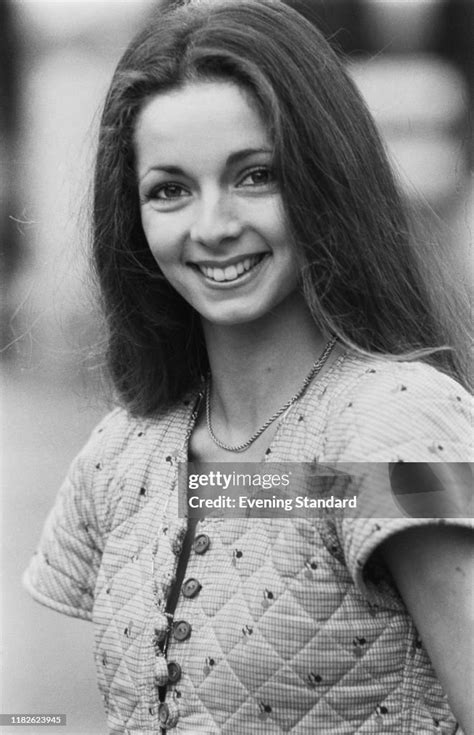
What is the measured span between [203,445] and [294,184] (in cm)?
37

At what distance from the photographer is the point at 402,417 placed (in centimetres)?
107

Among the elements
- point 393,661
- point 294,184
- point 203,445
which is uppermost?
point 294,184

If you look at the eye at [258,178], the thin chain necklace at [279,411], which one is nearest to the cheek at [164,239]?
the eye at [258,178]

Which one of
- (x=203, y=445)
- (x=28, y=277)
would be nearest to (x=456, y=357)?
(x=203, y=445)

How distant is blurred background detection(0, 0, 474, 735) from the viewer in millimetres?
1636

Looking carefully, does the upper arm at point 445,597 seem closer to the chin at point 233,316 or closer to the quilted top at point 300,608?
the quilted top at point 300,608

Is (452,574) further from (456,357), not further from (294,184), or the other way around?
(294,184)

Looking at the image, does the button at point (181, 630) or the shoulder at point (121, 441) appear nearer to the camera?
the button at point (181, 630)

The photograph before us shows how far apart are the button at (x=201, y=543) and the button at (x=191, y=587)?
0.03m

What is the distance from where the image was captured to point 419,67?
84.7 inches

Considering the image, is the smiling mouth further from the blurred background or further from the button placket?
the button placket

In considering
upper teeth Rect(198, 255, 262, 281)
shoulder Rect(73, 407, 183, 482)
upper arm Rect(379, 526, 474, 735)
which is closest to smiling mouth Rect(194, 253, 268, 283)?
upper teeth Rect(198, 255, 262, 281)

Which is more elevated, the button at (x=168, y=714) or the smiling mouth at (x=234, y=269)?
the smiling mouth at (x=234, y=269)

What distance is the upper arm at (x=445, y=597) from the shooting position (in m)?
1.02
